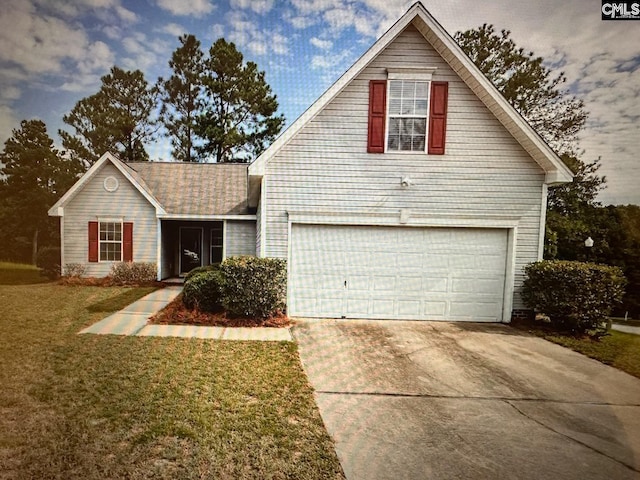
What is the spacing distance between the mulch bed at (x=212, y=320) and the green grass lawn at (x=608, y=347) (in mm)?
6045

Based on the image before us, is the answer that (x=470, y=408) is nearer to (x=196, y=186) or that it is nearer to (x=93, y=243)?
(x=196, y=186)

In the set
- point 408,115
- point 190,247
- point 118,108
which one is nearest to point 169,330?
point 118,108

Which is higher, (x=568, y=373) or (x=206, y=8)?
(x=206, y=8)

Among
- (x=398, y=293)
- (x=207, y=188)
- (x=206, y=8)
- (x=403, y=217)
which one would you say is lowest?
(x=398, y=293)

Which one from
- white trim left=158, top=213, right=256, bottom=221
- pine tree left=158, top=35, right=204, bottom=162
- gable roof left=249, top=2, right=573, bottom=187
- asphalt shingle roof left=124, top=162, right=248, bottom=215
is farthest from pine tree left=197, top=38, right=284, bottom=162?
gable roof left=249, top=2, right=573, bottom=187

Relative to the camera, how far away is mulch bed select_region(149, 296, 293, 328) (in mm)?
6906

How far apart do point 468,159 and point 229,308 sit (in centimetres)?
708

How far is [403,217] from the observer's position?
25.1 ft

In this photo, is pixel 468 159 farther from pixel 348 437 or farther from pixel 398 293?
pixel 348 437

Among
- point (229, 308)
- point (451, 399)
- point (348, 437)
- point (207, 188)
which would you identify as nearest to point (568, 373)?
point (451, 399)

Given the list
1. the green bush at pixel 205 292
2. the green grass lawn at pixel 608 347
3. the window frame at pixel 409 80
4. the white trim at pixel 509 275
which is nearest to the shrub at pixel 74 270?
the green bush at pixel 205 292

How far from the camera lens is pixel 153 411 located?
10.8 feet

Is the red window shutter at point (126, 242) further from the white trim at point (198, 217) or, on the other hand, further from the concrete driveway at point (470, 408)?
the concrete driveway at point (470, 408)

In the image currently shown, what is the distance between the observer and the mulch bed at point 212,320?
272 inches
